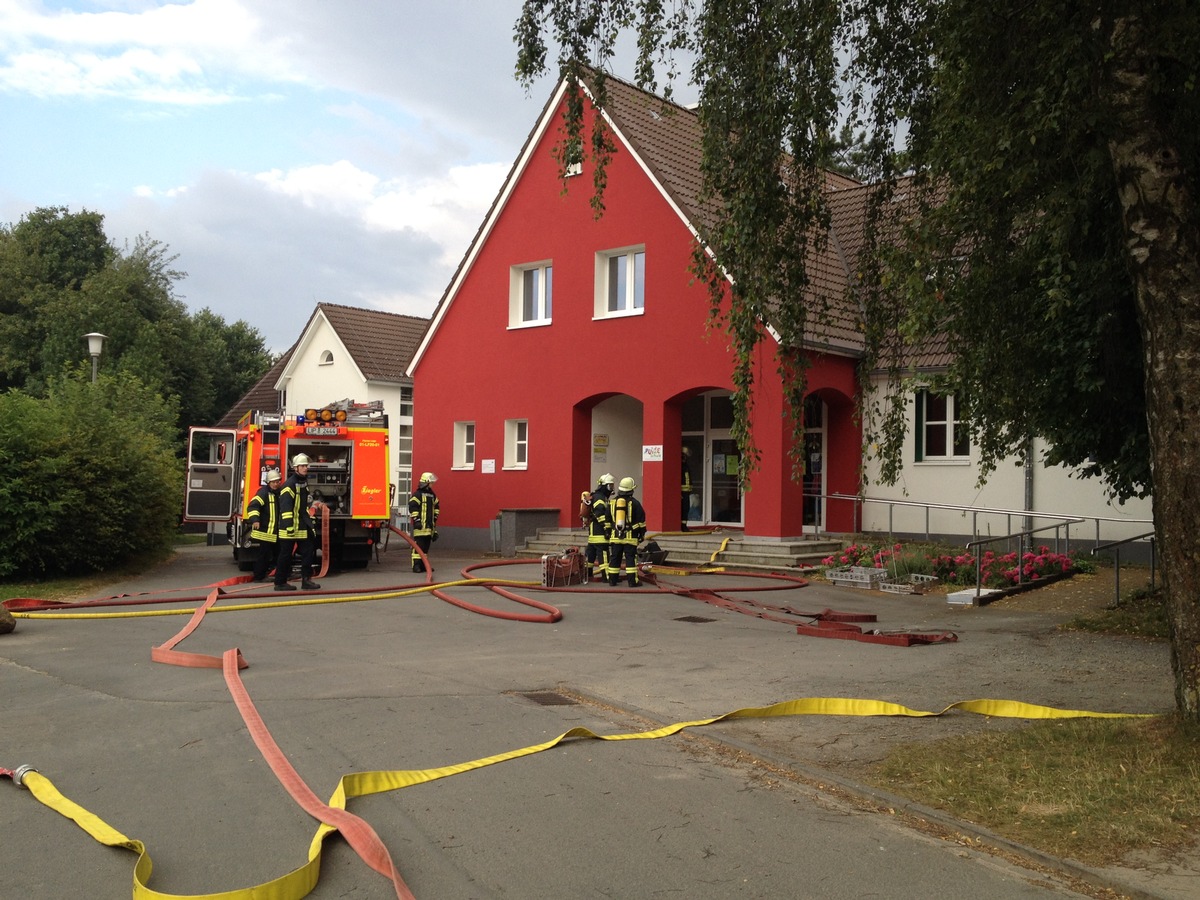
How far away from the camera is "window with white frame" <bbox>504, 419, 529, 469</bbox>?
24.7 metres

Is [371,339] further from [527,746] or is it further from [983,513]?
[527,746]

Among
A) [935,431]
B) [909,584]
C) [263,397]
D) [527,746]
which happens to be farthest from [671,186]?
[263,397]

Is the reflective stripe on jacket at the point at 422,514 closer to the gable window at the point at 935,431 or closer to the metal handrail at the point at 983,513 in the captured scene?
the metal handrail at the point at 983,513

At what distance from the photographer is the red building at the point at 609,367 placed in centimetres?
2098

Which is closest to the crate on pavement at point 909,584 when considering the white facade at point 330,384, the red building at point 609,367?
the red building at point 609,367

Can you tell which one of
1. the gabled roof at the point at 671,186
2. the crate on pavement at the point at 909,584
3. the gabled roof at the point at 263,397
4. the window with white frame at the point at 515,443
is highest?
the gabled roof at the point at 671,186

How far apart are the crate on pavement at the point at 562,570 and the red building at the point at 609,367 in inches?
180

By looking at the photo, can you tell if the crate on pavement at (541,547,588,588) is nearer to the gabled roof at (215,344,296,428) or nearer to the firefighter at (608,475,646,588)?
the firefighter at (608,475,646,588)

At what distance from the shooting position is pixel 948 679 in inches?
351

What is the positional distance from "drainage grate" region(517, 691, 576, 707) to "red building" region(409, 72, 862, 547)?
1147 cm

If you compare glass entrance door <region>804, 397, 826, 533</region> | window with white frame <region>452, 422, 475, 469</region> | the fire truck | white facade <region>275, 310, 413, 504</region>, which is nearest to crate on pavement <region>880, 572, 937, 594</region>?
glass entrance door <region>804, 397, 826, 533</region>

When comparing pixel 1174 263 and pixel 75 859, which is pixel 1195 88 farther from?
pixel 75 859

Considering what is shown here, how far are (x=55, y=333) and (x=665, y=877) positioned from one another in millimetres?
40781

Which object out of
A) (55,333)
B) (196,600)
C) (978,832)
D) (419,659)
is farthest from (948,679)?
(55,333)
